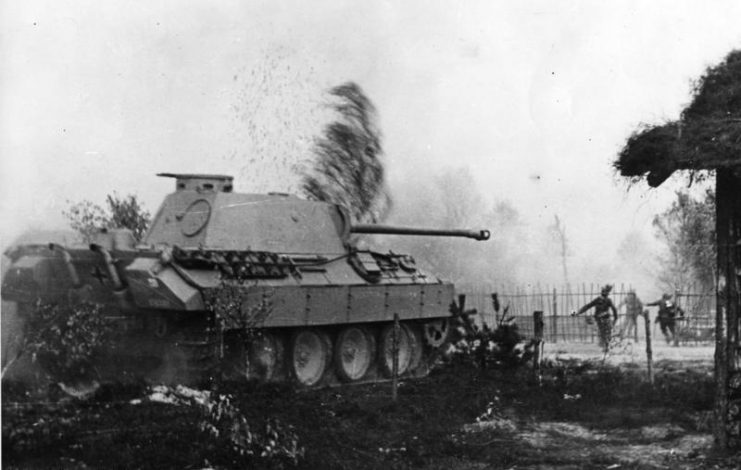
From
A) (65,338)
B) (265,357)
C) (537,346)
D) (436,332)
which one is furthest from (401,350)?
(65,338)

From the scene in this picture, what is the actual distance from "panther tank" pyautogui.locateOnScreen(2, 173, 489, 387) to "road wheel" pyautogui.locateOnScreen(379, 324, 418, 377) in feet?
0.09

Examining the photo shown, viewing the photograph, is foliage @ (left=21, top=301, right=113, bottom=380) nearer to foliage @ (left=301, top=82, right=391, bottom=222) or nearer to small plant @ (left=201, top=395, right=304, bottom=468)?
small plant @ (left=201, top=395, right=304, bottom=468)

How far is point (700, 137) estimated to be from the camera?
25.6 ft

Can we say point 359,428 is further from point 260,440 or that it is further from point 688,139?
point 688,139

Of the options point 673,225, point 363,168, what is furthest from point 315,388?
point 673,225

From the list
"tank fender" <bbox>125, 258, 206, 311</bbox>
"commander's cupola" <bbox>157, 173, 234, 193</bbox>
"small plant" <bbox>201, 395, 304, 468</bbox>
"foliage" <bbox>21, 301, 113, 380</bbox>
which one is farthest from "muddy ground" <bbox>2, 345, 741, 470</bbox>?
"commander's cupola" <bbox>157, 173, 234, 193</bbox>

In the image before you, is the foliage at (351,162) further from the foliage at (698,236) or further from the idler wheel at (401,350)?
the foliage at (698,236)

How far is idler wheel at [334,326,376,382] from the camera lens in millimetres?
13984

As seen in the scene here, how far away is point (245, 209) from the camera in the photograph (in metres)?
13.3

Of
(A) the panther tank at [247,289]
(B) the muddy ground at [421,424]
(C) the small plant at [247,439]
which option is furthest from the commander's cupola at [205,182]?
(C) the small plant at [247,439]

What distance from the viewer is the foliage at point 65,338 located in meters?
9.45

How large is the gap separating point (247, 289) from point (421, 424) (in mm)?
3219

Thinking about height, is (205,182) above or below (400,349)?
above

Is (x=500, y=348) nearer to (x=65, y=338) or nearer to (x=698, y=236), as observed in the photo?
(x=65, y=338)
